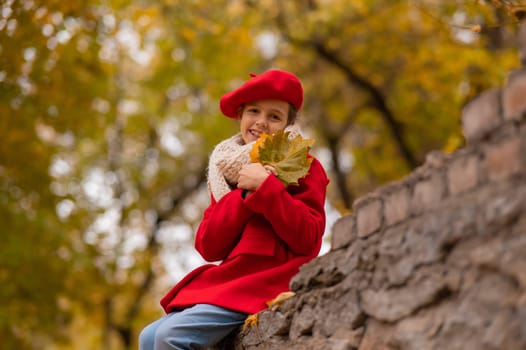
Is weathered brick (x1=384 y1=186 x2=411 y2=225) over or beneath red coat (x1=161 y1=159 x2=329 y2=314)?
beneath

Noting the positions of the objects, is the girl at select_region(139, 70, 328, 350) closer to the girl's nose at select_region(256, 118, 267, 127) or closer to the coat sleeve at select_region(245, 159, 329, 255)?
the coat sleeve at select_region(245, 159, 329, 255)

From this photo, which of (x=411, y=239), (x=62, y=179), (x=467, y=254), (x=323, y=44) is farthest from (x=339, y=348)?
(x=62, y=179)

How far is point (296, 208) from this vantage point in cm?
320

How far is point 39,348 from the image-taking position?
49.7 ft

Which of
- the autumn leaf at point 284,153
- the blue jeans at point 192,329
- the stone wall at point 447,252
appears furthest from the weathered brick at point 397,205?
the blue jeans at point 192,329

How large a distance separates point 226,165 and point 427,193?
4.60 feet

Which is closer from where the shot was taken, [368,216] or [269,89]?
[368,216]

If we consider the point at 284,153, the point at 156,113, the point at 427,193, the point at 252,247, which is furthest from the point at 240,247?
the point at 156,113

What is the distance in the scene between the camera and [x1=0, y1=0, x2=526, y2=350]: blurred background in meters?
9.21

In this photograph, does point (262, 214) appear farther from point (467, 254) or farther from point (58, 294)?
point (58, 294)

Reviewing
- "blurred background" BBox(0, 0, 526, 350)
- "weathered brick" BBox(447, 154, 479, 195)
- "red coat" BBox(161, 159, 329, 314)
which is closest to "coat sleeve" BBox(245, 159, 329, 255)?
"red coat" BBox(161, 159, 329, 314)

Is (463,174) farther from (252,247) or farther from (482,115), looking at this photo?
(252,247)

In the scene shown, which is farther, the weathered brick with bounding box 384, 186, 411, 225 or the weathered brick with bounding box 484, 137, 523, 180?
the weathered brick with bounding box 384, 186, 411, 225

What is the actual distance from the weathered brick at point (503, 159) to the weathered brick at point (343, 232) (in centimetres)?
72
